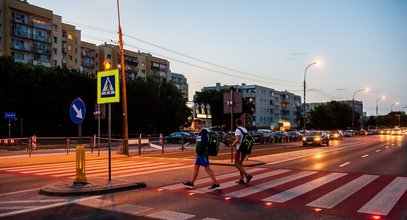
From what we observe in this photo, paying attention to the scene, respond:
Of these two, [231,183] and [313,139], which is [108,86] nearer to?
[231,183]

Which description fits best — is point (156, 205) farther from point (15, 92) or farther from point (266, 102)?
point (266, 102)

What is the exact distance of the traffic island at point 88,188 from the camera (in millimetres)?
9445

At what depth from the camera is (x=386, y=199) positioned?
29.7 ft

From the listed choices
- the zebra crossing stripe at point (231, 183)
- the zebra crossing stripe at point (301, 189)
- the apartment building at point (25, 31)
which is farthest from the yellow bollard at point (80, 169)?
the apartment building at point (25, 31)

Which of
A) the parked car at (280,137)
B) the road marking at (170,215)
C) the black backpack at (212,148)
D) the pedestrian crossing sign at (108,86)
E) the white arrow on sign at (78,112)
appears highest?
the pedestrian crossing sign at (108,86)

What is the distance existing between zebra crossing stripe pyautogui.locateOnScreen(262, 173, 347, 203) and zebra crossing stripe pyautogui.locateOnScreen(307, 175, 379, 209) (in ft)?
2.04

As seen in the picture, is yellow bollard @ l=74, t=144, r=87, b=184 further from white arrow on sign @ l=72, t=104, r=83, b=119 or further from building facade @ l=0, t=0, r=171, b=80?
building facade @ l=0, t=0, r=171, b=80

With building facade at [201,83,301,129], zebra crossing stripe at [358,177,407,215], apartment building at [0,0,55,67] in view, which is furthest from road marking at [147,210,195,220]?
building facade at [201,83,301,129]

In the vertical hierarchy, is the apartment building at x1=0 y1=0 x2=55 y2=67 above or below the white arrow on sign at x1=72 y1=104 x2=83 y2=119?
above

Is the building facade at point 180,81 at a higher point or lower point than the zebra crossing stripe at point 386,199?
higher

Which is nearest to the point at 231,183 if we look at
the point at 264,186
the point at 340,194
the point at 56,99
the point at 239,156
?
the point at 239,156

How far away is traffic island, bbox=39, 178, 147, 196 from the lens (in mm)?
9445

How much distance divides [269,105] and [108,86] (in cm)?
12391

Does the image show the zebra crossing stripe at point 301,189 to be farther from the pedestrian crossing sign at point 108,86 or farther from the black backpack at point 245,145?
the pedestrian crossing sign at point 108,86
